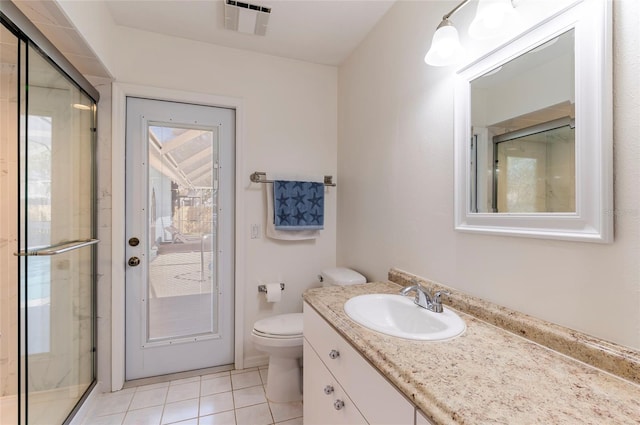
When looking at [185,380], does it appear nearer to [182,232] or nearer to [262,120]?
[182,232]

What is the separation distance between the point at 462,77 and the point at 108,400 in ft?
8.67

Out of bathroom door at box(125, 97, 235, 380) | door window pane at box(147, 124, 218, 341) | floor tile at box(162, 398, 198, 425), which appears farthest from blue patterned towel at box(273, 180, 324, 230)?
floor tile at box(162, 398, 198, 425)

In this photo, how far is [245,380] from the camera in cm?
205

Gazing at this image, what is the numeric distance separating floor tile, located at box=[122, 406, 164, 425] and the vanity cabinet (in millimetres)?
936

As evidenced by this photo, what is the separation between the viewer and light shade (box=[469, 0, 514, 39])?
939mm

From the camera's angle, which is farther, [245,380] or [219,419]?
[245,380]

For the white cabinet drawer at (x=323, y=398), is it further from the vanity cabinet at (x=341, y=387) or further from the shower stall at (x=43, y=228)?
the shower stall at (x=43, y=228)

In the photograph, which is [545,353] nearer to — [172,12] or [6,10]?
[6,10]

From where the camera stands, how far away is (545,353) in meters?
0.84

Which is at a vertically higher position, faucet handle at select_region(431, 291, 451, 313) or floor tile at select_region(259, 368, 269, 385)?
→ faucet handle at select_region(431, 291, 451, 313)

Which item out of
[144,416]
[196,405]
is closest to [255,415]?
[196,405]

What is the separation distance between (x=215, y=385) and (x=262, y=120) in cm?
191

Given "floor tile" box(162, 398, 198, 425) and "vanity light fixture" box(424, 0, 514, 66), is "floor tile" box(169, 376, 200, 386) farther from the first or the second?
"vanity light fixture" box(424, 0, 514, 66)

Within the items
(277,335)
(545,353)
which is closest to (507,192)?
(545,353)
